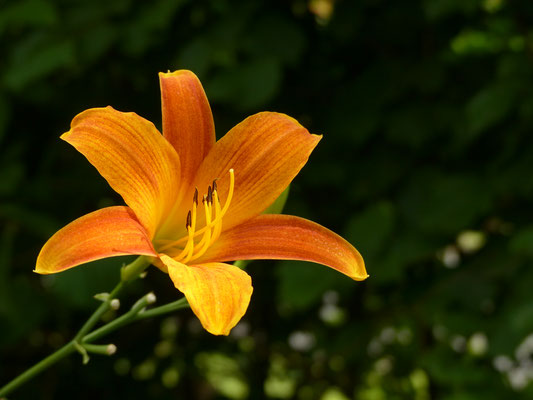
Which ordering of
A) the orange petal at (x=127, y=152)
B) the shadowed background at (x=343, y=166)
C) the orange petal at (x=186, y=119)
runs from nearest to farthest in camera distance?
1. the orange petal at (x=127, y=152)
2. the orange petal at (x=186, y=119)
3. the shadowed background at (x=343, y=166)

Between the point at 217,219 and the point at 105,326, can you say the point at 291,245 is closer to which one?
the point at 217,219

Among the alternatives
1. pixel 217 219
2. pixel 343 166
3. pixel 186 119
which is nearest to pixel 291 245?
pixel 217 219

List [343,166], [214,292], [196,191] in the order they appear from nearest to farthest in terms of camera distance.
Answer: [214,292] → [196,191] → [343,166]

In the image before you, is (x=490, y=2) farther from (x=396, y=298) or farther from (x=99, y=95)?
(x=99, y=95)

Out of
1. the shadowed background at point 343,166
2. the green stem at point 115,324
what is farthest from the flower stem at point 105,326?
the shadowed background at point 343,166

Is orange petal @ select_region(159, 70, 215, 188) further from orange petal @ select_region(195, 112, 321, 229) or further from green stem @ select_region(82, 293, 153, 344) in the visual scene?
green stem @ select_region(82, 293, 153, 344)

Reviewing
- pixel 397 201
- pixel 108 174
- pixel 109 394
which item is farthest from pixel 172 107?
pixel 109 394

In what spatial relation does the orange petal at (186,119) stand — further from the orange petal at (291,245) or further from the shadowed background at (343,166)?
the shadowed background at (343,166)
